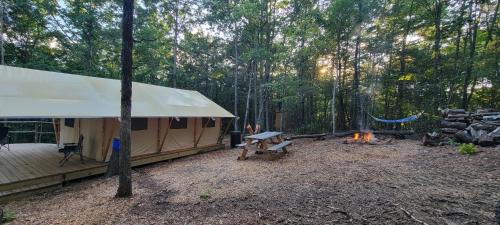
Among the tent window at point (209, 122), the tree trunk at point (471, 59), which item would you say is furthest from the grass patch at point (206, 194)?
the tree trunk at point (471, 59)

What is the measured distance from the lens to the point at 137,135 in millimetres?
7566

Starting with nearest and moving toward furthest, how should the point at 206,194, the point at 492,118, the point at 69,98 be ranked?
the point at 206,194
the point at 69,98
the point at 492,118

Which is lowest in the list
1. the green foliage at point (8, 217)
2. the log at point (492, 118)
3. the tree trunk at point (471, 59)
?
the green foliage at point (8, 217)

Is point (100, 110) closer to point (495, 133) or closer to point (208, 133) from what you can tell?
point (208, 133)

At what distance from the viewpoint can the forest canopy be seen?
11359mm

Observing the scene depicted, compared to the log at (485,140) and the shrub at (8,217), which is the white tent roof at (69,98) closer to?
the shrub at (8,217)

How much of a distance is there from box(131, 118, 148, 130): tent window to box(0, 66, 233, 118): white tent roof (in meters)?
0.46

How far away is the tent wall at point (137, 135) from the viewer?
6863 mm

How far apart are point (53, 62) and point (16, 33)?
2826 mm

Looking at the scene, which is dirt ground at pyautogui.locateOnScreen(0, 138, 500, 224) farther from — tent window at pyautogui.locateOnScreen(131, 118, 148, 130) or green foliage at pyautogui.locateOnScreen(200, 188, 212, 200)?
tent window at pyautogui.locateOnScreen(131, 118, 148, 130)

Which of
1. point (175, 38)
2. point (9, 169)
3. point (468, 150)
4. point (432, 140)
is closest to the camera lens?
point (9, 169)

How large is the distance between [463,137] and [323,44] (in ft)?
22.8

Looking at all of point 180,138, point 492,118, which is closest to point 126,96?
point 180,138

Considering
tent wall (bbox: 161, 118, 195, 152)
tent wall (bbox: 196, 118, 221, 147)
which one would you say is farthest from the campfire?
tent wall (bbox: 161, 118, 195, 152)
